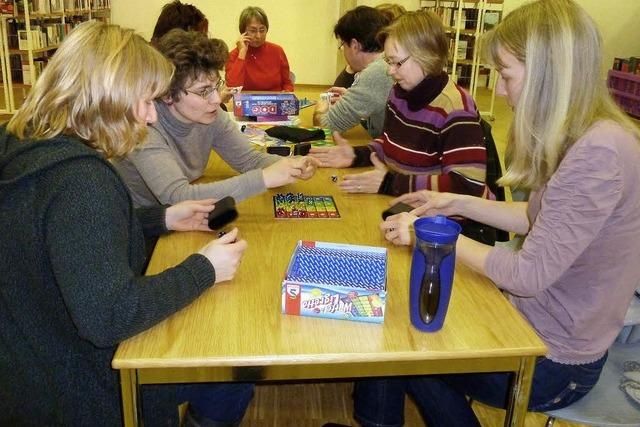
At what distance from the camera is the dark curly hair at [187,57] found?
5.93ft

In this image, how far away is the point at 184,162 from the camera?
2000 mm

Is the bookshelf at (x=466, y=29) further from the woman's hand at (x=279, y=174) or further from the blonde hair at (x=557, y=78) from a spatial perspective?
the blonde hair at (x=557, y=78)

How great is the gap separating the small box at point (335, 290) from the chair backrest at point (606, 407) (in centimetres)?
56

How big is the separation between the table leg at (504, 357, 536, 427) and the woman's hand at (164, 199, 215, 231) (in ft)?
2.76

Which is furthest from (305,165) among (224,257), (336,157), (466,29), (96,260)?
(466,29)

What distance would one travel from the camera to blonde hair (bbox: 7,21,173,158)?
1108 mm

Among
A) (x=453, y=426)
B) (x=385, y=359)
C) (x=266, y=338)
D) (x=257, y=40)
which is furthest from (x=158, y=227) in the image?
(x=257, y=40)

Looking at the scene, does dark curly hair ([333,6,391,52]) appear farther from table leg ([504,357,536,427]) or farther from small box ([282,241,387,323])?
table leg ([504,357,536,427])

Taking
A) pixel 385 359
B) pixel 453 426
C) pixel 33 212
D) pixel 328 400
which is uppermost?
pixel 33 212

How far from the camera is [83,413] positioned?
117 centimetres

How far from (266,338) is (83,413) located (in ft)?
1.31

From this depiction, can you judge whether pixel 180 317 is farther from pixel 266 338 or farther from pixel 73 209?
pixel 73 209

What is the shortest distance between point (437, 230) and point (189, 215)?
71cm

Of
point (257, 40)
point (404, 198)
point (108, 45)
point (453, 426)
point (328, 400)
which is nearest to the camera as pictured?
point (108, 45)
